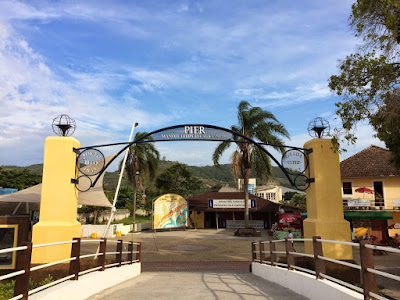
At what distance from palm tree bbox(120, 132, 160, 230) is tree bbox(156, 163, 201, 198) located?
18.8 metres

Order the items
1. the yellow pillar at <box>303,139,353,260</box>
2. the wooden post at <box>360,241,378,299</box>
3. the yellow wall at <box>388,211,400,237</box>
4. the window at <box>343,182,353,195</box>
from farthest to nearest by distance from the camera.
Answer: the window at <box>343,182,353,195</box>, the yellow wall at <box>388,211,400,237</box>, the yellow pillar at <box>303,139,353,260</box>, the wooden post at <box>360,241,378,299</box>

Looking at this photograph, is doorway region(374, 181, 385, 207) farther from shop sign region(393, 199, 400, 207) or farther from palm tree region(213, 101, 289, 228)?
palm tree region(213, 101, 289, 228)

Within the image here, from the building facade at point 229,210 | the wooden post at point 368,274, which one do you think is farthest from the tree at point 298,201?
the wooden post at point 368,274

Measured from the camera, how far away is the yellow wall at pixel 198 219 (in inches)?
1435

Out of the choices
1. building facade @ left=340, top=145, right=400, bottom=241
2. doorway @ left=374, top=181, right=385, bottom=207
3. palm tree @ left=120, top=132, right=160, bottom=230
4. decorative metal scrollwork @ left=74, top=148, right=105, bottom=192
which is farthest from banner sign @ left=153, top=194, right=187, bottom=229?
decorative metal scrollwork @ left=74, top=148, right=105, bottom=192

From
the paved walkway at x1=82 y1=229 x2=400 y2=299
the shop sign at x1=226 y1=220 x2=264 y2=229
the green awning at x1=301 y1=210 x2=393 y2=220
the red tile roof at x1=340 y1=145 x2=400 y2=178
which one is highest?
the red tile roof at x1=340 y1=145 x2=400 y2=178

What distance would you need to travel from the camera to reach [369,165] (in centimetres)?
2656

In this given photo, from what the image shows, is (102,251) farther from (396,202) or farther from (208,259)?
(396,202)

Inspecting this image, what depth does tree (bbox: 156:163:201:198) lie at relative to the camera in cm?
5084

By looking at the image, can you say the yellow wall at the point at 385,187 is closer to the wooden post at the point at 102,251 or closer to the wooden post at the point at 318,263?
the wooden post at the point at 318,263

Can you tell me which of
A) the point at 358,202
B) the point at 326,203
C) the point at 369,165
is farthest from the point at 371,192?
the point at 326,203

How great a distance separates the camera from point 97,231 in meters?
26.4

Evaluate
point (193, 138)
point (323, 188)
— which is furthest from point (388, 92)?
point (193, 138)

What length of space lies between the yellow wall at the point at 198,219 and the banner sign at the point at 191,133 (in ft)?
89.3
